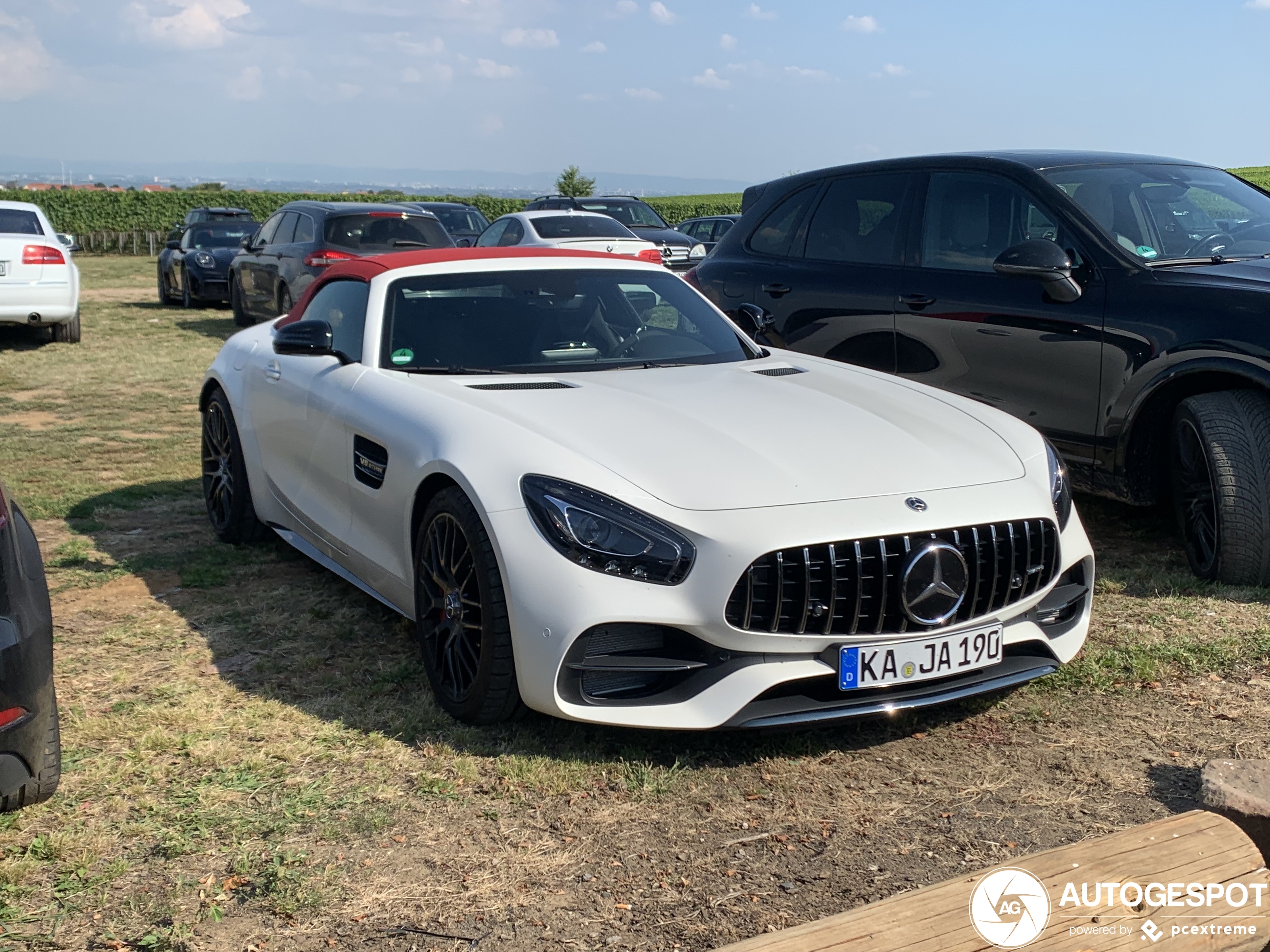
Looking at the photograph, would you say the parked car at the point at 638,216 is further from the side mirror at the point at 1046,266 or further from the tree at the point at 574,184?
the tree at the point at 574,184

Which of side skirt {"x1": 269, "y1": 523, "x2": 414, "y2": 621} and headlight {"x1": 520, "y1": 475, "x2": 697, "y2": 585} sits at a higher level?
headlight {"x1": 520, "y1": 475, "x2": 697, "y2": 585}

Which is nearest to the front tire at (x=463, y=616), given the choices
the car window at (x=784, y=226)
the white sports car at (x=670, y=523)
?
the white sports car at (x=670, y=523)

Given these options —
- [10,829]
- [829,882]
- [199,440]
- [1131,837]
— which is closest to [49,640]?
[10,829]

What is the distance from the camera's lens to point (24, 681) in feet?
10.2

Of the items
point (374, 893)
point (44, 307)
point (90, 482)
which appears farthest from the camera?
point (44, 307)

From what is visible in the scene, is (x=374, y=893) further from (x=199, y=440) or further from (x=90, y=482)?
(x=199, y=440)

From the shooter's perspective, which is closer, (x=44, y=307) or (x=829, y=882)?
(x=829, y=882)

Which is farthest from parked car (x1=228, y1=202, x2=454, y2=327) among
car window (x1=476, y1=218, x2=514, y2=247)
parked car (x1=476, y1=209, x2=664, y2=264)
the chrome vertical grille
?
the chrome vertical grille

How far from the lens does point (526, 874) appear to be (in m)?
3.06

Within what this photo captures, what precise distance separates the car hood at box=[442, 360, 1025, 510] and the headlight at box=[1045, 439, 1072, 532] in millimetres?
142

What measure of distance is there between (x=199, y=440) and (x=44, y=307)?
6366 millimetres

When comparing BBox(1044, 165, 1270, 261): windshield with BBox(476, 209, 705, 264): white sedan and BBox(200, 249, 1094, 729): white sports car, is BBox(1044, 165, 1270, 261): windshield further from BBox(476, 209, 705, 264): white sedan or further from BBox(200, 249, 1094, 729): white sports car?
BBox(476, 209, 705, 264): white sedan

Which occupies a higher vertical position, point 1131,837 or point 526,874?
point 1131,837

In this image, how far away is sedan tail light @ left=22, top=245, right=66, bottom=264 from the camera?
14.1 metres
